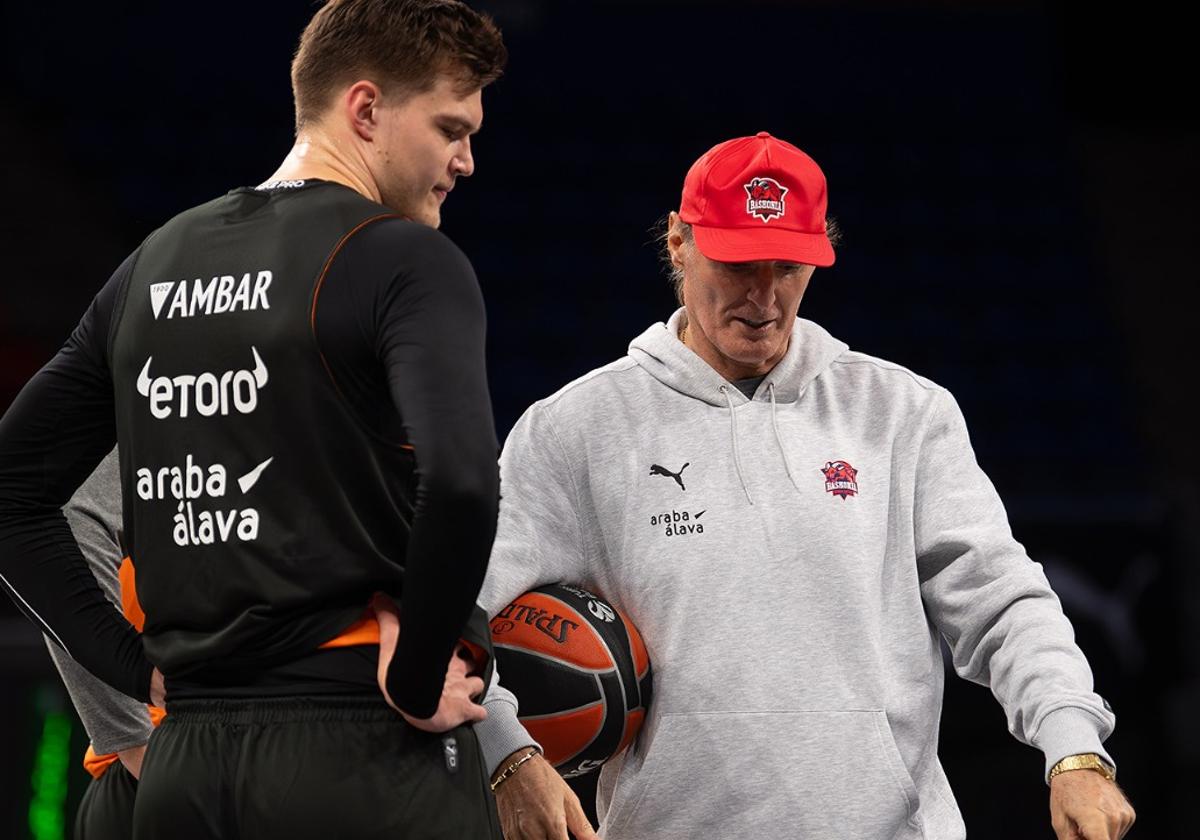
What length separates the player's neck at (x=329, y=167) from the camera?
1758mm

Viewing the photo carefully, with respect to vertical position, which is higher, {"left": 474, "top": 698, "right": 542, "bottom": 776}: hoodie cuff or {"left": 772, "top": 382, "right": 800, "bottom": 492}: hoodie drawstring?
{"left": 772, "top": 382, "right": 800, "bottom": 492}: hoodie drawstring

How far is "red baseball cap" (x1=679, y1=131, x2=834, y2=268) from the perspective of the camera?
2.36 meters

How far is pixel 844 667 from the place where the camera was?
7.35ft

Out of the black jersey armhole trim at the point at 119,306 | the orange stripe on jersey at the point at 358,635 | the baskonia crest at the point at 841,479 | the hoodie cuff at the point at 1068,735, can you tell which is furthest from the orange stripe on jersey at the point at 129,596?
the hoodie cuff at the point at 1068,735

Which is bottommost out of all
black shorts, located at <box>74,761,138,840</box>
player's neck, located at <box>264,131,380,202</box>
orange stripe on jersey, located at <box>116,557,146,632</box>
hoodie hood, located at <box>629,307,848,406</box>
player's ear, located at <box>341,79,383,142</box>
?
black shorts, located at <box>74,761,138,840</box>

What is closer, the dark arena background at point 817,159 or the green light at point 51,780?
the green light at point 51,780

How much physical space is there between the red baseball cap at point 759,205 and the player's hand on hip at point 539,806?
831 mm

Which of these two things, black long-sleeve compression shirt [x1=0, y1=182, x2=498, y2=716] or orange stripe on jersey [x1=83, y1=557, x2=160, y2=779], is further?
orange stripe on jersey [x1=83, y1=557, x2=160, y2=779]

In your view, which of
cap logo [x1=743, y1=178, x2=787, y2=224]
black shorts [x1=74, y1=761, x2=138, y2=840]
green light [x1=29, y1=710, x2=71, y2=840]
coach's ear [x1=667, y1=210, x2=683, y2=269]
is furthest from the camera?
green light [x1=29, y1=710, x2=71, y2=840]

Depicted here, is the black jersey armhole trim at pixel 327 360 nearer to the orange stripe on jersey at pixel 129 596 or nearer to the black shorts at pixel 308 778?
the black shorts at pixel 308 778

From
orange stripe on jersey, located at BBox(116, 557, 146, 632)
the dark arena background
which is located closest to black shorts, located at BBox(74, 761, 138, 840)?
orange stripe on jersey, located at BBox(116, 557, 146, 632)

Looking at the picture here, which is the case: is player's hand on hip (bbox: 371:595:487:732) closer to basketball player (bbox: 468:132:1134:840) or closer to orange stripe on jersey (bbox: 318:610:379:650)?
orange stripe on jersey (bbox: 318:610:379:650)

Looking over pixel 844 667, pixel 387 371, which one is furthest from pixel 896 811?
pixel 387 371

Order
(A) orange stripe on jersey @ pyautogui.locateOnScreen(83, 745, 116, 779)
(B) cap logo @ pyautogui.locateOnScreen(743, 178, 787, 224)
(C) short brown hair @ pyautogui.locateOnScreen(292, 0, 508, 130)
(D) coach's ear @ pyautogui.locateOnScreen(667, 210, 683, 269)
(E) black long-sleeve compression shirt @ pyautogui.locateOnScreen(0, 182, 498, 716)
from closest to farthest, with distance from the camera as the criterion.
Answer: (E) black long-sleeve compression shirt @ pyautogui.locateOnScreen(0, 182, 498, 716), (C) short brown hair @ pyautogui.locateOnScreen(292, 0, 508, 130), (A) orange stripe on jersey @ pyautogui.locateOnScreen(83, 745, 116, 779), (B) cap logo @ pyautogui.locateOnScreen(743, 178, 787, 224), (D) coach's ear @ pyautogui.locateOnScreen(667, 210, 683, 269)
